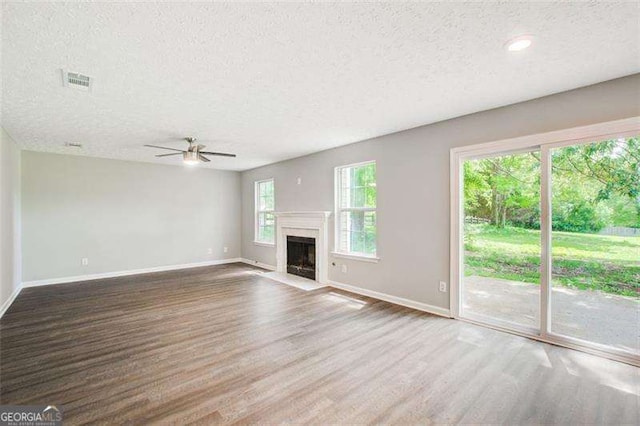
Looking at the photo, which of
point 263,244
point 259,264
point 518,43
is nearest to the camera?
point 518,43

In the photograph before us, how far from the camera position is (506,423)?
5.95ft

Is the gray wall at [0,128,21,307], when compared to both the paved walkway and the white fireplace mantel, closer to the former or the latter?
the white fireplace mantel

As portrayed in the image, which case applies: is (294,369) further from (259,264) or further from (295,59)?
(259,264)

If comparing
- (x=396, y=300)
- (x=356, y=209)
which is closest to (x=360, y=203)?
(x=356, y=209)

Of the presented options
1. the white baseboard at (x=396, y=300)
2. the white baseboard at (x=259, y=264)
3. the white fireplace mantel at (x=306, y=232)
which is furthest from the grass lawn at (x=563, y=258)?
the white baseboard at (x=259, y=264)

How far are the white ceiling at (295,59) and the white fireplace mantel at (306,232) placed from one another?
2.16 m

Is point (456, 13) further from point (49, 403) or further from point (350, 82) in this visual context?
point (49, 403)

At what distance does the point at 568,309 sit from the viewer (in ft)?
9.64

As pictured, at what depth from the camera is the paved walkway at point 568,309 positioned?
8.68ft

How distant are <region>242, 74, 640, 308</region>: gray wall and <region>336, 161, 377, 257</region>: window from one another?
18 centimetres

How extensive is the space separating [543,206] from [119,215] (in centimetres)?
746

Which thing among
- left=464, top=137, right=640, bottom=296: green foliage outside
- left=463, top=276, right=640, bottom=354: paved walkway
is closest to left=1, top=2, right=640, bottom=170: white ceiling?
left=464, top=137, right=640, bottom=296: green foliage outside

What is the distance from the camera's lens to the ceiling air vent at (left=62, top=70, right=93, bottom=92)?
97.6 inches

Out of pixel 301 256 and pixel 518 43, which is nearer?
pixel 518 43
